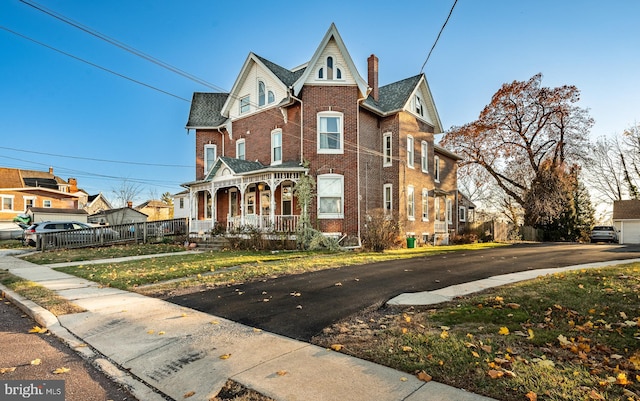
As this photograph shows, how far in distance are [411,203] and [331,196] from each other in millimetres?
6411

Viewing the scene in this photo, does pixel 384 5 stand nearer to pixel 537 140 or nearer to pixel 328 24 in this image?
pixel 328 24

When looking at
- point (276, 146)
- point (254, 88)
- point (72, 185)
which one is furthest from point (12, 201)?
point (276, 146)

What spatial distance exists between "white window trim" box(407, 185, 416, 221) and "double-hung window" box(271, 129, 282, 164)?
8.52 meters

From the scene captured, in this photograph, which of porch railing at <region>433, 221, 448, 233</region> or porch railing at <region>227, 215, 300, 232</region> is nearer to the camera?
porch railing at <region>227, 215, 300, 232</region>

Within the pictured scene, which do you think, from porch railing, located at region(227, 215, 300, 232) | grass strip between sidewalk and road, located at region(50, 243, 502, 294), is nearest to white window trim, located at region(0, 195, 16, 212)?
porch railing, located at region(227, 215, 300, 232)

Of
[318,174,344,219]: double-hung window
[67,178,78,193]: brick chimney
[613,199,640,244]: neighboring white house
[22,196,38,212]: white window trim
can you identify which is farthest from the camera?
[67,178,78,193]: brick chimney

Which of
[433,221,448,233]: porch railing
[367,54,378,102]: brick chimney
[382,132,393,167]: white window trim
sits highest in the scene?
[367,54,378,102]: brick chimney

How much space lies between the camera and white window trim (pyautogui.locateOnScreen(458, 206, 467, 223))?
108 ft

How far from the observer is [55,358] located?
4.43m

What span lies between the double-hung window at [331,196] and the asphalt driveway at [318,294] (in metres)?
7.91

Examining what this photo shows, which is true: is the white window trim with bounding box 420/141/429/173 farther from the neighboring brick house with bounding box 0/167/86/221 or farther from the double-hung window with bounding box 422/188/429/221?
the neighboring brick house with bounding box 0/167/86/221

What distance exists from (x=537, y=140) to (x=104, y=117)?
4939 centimetres

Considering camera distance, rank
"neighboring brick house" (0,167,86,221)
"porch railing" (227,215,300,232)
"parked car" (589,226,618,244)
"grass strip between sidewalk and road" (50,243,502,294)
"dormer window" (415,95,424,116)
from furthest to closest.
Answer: "neighboring brick house" (0,167,86,221) → "parked car" (589,226,618,244) → "dormer window" (415,95,424,116) → "porch railing" (227,215,300,232) → "grass strip between sidewalk and road" (50,243,502,294)

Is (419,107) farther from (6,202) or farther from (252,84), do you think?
(6,202)
